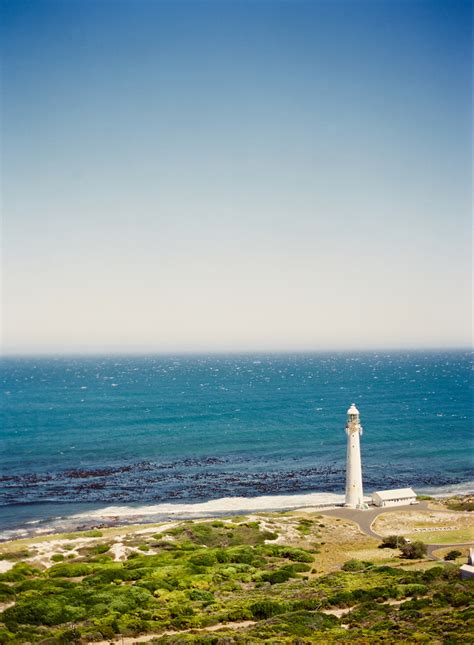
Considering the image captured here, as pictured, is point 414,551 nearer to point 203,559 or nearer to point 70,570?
point 203,559

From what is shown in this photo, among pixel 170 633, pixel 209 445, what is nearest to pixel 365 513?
pixel 170 633

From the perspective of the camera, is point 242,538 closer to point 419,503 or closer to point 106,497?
point 419,503

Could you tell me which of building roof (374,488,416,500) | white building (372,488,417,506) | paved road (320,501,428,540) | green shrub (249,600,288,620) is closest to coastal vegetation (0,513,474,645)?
green shrub (249,600,288,620)

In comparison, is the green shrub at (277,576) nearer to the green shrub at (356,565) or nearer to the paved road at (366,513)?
the green shrub at (356,565)

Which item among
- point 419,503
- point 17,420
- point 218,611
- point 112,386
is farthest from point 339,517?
point 112,386

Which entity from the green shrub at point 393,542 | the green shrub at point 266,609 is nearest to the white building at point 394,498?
the green shrub at point 393,542
